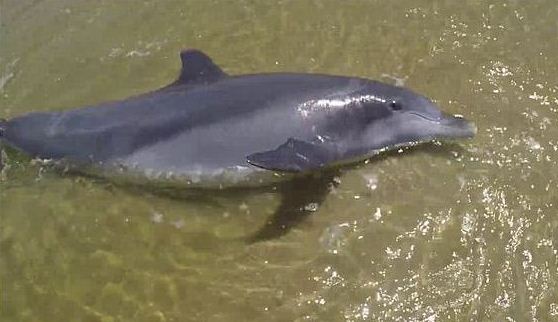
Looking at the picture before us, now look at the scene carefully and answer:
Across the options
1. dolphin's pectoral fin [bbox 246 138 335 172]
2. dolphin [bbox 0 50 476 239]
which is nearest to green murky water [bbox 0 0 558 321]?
dolphin [bbox 0 50 476 239]

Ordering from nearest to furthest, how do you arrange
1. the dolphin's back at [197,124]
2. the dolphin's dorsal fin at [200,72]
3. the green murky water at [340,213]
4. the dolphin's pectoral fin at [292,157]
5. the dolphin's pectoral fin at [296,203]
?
1. the green murky water at [340,213]
2. the dolphin's pectoral fin at [292,157]
3. the dolphin's pectoral fin at [296,203]
4. the dolphin's back at [197,124]
5. the dolphin's dorsal fin at [200,72]

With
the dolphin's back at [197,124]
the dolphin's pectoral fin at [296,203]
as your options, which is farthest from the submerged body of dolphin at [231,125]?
the dolphin's pectoral fin at [296,203]

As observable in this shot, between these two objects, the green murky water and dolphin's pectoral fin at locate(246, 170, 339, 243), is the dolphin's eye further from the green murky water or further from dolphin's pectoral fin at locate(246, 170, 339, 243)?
dolphin's pectoral fin at locate(246, 170, 339, 243)

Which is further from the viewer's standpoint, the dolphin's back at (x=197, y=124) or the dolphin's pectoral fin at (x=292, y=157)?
the dolphin's back at (x=197, y=124)

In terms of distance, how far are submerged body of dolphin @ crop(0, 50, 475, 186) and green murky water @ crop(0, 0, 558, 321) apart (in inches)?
10.8

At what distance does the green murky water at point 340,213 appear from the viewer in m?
6.72

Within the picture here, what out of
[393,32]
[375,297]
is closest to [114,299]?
[375,297]

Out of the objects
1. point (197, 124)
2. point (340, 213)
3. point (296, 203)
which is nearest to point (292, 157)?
point (296, 203)

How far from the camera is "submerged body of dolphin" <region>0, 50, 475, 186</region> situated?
7523 millimetres

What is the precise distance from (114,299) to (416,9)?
18.5ft

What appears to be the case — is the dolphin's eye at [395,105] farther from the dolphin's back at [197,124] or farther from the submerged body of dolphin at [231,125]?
the dolphin's back at [197,124]

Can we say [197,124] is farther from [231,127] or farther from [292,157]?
[292,157]

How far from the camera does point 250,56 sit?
9.42 meters

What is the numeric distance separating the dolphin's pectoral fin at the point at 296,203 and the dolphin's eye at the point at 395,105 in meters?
0.91
